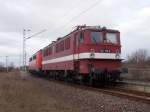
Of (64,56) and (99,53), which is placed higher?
(64,56)

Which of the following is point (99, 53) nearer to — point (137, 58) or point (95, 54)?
point (95, 54)

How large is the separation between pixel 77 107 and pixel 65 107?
0.49m

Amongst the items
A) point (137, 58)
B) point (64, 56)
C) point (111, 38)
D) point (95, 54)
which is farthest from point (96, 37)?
point (137, 58)

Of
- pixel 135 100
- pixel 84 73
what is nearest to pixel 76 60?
pixel 84 73

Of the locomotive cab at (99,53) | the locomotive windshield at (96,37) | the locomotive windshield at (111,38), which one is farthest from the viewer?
the locomotive windshield at (111,38)

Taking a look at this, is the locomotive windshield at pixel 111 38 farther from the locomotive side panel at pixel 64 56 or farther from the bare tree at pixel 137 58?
the bare tree at pixel 137 58

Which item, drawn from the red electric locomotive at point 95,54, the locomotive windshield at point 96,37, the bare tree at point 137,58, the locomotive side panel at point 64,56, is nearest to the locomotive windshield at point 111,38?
the red electric locomotive at point 95,54

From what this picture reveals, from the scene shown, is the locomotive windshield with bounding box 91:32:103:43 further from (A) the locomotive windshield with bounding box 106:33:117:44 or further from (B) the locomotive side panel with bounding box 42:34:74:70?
(B) the locomotive side panel with bounding box 42:34:74:70

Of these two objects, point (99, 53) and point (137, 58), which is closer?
point (99, 53)

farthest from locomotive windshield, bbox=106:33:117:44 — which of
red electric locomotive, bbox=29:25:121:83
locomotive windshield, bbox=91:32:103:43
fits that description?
locomotive windshield, bbox=91:32:103:43

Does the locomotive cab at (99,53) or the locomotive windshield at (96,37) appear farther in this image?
the locomotive windshield at (96,37)

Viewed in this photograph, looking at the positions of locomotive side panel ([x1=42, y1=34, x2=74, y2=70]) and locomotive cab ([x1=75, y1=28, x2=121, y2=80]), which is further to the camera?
locomotive side panel ([x1=42, y1=34, x2=74, y2=70])

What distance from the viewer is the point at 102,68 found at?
20.5 metres

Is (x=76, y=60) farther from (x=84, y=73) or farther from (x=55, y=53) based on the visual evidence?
(x=55, y=53)
